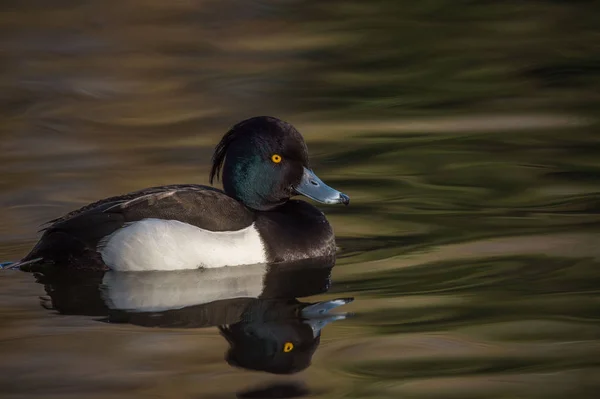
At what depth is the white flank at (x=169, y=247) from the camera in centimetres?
784

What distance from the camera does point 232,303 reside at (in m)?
7.14

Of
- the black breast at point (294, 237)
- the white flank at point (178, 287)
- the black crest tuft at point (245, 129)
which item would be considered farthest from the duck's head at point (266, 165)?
the white flank at point (178, 287)

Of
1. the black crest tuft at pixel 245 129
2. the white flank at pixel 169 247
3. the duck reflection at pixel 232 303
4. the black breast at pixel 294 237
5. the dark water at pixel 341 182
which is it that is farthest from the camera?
the black crest tuft at pixel 245 129

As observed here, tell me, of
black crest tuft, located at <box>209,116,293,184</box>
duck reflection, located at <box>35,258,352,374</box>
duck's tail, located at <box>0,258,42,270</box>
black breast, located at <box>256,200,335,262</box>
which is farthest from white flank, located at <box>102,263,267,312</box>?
black crest tuft, located at <box>209,116,293,184</box>

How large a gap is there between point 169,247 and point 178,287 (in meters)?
0.40

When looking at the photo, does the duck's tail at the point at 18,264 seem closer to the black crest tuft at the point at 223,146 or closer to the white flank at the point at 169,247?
the white flank at the point at 169,247

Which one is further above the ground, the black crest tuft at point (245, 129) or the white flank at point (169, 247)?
the black crest tuft at point (245, 129)

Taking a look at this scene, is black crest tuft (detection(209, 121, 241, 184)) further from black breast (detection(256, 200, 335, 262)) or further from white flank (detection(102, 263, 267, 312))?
white flank (detection(102, 263, 267, 312))

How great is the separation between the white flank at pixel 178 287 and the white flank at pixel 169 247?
0.18 ft

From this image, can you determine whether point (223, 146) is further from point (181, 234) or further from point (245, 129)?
point (181, 234)

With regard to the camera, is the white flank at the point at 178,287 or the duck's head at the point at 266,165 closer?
the white flank at the point at 178,287

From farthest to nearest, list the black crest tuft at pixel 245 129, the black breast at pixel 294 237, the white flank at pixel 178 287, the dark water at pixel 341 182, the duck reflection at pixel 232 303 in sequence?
the black crest tuft at pixel 245 129 < the black breast at pixel 294 237 < the white flank at pixel 178 287 < the duck reflection at pixel 232 303 < the dark water at pixel 341 182

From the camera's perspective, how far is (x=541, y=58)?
13656 mm

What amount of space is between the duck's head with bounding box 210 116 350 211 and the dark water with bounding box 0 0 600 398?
471 millimetres
